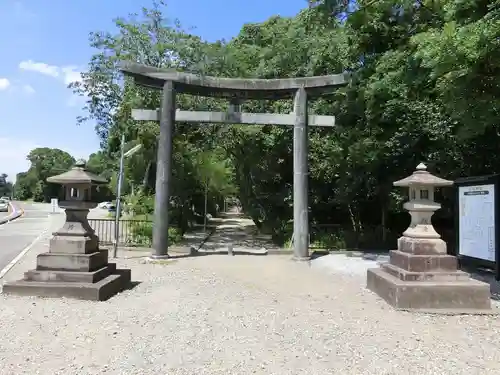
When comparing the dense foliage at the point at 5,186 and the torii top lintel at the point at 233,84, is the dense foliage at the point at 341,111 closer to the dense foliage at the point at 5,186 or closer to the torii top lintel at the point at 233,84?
the torii top lintel at the point at 233,84

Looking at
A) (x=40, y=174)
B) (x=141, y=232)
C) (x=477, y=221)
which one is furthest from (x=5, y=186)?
(x=477, y=221)

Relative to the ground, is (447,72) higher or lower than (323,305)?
higher

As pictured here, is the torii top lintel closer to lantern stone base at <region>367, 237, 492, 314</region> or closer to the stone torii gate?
the stone torii gate

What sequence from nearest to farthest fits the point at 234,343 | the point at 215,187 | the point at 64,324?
the point at 234,343, the point at 64,324, the point at 215,187

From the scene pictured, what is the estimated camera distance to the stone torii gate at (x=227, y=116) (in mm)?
11617

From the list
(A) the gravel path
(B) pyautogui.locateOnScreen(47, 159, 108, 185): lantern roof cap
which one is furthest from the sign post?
(B) pyautogui.locateOnScreen(47, 159, 108, 185): lantern roof cap

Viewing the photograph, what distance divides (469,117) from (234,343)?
213 inches

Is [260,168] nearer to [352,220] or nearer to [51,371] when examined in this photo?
[352,220]

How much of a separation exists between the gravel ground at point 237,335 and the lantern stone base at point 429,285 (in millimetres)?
287

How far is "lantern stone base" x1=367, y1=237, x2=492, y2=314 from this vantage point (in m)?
6.59

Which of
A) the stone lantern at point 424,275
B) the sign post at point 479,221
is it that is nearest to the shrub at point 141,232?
the stone lantern at point 424,275

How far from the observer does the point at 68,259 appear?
7.11m

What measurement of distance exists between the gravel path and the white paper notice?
9.90 ft

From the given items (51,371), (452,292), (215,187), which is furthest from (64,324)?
(215,187)
